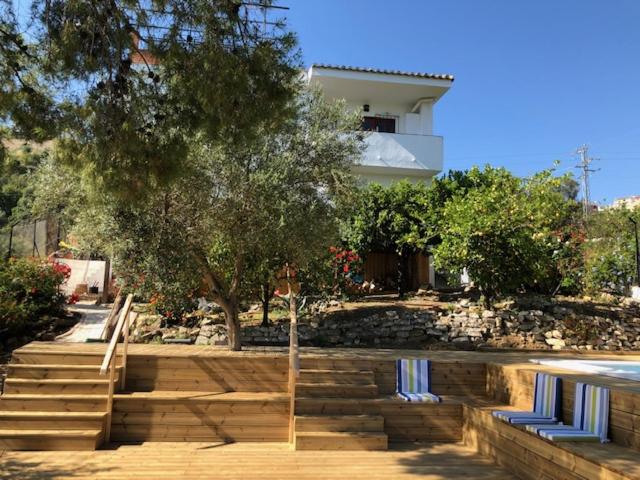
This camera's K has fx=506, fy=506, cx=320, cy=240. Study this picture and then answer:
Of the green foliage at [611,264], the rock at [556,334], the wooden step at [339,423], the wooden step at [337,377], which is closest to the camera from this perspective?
the wooden step at [339,423]

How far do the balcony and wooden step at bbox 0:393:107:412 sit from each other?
12090 millimetres

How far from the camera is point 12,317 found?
979 cm

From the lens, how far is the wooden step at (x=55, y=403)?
19.8 ft

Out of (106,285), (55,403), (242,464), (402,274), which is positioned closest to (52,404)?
(55,403)

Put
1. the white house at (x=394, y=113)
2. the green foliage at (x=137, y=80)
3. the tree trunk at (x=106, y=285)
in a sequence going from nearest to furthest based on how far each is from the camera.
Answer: the green foliage at (x=137, y=80) < the tree trunk at (x=106, y=285) < the white house at (x=394, y=113)

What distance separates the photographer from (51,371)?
6.54m

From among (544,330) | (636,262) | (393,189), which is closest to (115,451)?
(544,330)

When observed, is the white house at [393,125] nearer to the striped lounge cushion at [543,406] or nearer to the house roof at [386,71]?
the house roof at [386,71]

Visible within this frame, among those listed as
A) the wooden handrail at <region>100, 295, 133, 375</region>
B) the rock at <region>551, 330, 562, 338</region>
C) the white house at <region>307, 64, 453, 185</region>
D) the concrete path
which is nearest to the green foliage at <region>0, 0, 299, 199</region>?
the wooden handrail at <region>100, 295, 133, 375</region>

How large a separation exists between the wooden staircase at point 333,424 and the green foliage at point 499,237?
554cm

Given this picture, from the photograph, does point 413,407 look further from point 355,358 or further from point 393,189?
point 393,189

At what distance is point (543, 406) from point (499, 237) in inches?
233

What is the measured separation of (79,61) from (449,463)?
5768 mm

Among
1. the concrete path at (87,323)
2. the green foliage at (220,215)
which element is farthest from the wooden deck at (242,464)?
the concrete path at (87,323)
